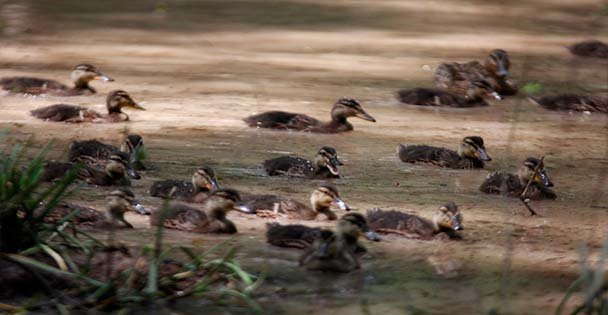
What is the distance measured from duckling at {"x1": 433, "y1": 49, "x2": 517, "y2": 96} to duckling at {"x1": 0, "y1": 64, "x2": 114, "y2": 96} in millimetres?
2960

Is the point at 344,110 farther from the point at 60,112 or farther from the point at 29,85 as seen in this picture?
the point at 29,85

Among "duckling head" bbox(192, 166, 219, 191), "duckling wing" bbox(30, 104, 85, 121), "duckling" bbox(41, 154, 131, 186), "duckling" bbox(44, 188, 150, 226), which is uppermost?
"duckling" bbox(44, 188, 150, 226)

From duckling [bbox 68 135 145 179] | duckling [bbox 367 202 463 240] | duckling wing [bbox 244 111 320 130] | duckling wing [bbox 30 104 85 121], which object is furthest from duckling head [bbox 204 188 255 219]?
duckling wing [bbox 30 104 85 121]

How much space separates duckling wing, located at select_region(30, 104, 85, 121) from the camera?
8.94 m

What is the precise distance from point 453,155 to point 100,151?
217cm

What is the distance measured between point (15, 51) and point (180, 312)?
784 centimetres

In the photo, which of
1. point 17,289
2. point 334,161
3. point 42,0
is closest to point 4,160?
point 17,289

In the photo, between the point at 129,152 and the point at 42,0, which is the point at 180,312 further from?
the point at 42,0

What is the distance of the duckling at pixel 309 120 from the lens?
29.5ft

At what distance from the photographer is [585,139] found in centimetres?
927

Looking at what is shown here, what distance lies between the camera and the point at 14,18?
1413 cm

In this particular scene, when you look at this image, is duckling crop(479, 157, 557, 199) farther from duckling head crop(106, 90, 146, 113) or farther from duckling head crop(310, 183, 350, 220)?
duckling head crop(106, 90, 146, 113)

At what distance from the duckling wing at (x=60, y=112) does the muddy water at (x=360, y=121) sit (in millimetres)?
95

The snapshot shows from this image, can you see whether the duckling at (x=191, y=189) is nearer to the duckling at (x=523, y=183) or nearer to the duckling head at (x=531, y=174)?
the duckling at (x=523, y=183)
